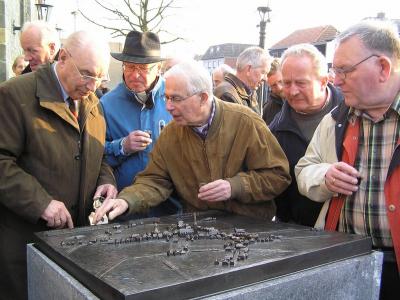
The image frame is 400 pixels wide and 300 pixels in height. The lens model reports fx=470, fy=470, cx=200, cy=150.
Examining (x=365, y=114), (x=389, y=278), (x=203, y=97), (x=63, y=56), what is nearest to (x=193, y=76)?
(x=203, y=97)

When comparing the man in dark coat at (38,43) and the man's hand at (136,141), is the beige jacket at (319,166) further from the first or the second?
the man in dark coat at (38,43)

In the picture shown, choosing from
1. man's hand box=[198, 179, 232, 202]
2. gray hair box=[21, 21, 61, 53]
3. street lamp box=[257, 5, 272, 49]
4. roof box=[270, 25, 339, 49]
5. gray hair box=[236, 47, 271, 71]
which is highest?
roof box=[270, 25, 339, 49]

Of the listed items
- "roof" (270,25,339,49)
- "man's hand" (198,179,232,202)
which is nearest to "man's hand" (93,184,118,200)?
"man's hand" (198,179,232,202)

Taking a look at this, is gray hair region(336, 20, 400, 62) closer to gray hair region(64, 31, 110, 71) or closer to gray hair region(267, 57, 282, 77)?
gray hair region(64, 31, 110, 71)

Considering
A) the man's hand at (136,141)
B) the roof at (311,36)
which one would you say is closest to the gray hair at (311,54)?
the man's hand at (136,141)

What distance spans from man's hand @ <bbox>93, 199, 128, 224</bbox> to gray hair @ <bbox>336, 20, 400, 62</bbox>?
1.35m

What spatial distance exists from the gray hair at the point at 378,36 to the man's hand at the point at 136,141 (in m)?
1.38

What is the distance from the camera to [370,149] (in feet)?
7.14

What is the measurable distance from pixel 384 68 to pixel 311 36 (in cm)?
3929

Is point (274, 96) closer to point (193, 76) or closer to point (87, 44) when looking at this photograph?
point (193, 76)

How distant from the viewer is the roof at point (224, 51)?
188ft

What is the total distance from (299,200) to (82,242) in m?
1.42

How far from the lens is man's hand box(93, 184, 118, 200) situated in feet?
8.69

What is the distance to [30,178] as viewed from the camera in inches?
93.7
